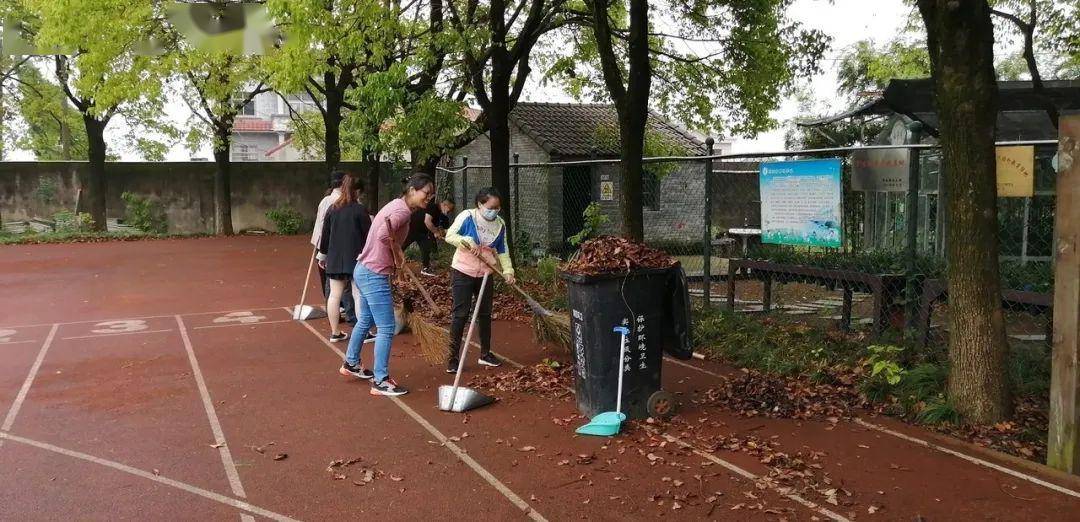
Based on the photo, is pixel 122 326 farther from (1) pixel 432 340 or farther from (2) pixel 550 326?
(2) pixel 550 326

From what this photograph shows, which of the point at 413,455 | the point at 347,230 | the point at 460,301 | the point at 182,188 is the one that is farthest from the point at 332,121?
the point at 413,455

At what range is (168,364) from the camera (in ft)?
26.7

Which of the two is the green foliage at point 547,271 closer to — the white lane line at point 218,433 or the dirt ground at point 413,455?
the dirt ground at point 413,455

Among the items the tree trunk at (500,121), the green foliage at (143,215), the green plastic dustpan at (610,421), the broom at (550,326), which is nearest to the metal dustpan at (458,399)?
the green plastic dustpan at (610,421)

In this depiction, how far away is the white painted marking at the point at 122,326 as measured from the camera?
997cm

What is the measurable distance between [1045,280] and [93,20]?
17.9 m

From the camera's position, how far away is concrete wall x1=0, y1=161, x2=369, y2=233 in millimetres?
Answer: 26766

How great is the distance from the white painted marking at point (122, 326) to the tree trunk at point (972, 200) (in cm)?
889

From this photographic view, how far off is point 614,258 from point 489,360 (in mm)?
2539

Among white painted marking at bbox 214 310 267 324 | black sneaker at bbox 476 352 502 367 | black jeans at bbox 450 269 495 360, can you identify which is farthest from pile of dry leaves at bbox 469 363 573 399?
white painted marking at bbox 214 310 267 324

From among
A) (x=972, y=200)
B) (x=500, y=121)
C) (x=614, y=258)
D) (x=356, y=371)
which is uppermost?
(x=500, y=121)

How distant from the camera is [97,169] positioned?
989 inches

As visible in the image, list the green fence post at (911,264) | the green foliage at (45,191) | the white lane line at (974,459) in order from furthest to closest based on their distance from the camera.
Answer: the green foliage at (45,191), the green fence post at (911,264), the white lane line at (974,459)

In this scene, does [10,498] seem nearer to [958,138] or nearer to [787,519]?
[787,519]
